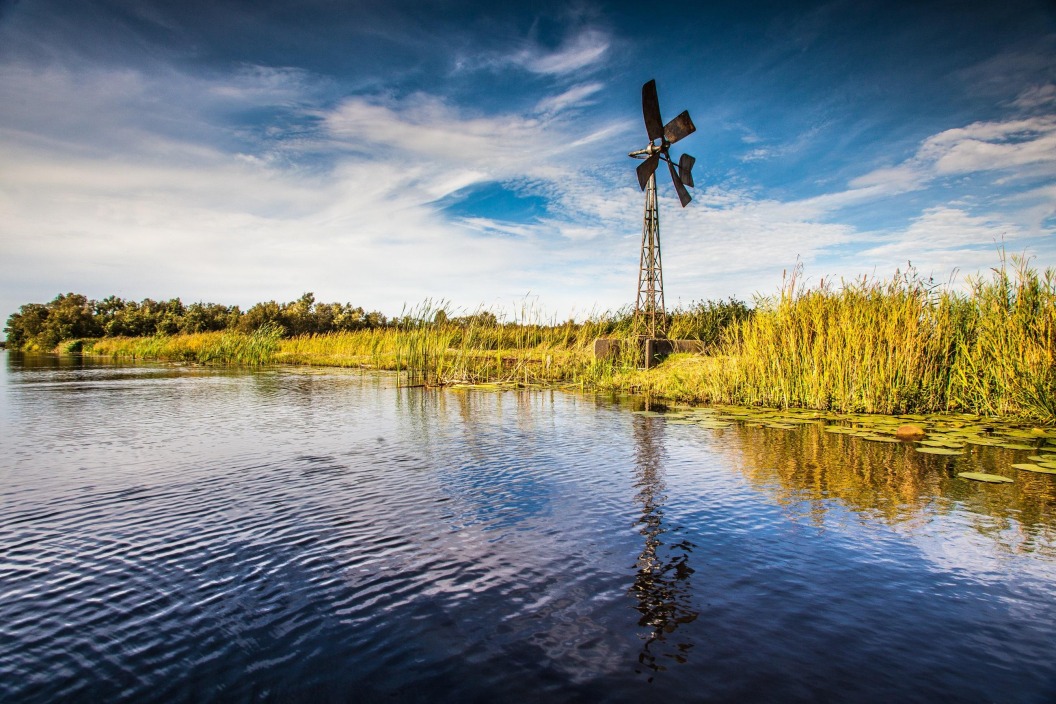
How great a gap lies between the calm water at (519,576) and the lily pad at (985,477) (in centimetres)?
14

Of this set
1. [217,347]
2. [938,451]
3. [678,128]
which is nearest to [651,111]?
[678,128]

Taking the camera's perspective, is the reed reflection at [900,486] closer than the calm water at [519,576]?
No

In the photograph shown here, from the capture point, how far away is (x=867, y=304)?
9.79 meters

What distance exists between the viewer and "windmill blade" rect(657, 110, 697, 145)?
17422mm

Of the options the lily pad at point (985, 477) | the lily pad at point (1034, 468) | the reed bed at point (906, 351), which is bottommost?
the lily pad at point (985, 477)

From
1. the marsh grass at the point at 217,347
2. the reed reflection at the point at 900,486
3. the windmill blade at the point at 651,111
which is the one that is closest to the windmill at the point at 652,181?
the windmill blade at the point at 651,111

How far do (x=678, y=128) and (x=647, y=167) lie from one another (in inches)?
58.0

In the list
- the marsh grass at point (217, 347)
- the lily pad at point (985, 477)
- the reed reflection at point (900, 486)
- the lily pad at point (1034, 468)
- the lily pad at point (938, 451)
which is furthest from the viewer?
the marsh grass at point (217, 347)

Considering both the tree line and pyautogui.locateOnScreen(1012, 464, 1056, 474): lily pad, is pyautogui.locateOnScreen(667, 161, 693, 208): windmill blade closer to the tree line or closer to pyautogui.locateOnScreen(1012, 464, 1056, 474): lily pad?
pyautogui.locateOnScreen(1012, 464, 1056, 474): lily pad

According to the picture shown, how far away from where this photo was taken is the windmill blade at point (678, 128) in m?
17.4

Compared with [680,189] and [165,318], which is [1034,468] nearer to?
[680,189]

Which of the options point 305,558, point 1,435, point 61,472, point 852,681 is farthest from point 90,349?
point 852,681

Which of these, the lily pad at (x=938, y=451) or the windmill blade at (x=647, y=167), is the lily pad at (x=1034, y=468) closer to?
the lily pad at (x=938, y=451)

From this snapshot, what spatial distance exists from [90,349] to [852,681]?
54067 mm
